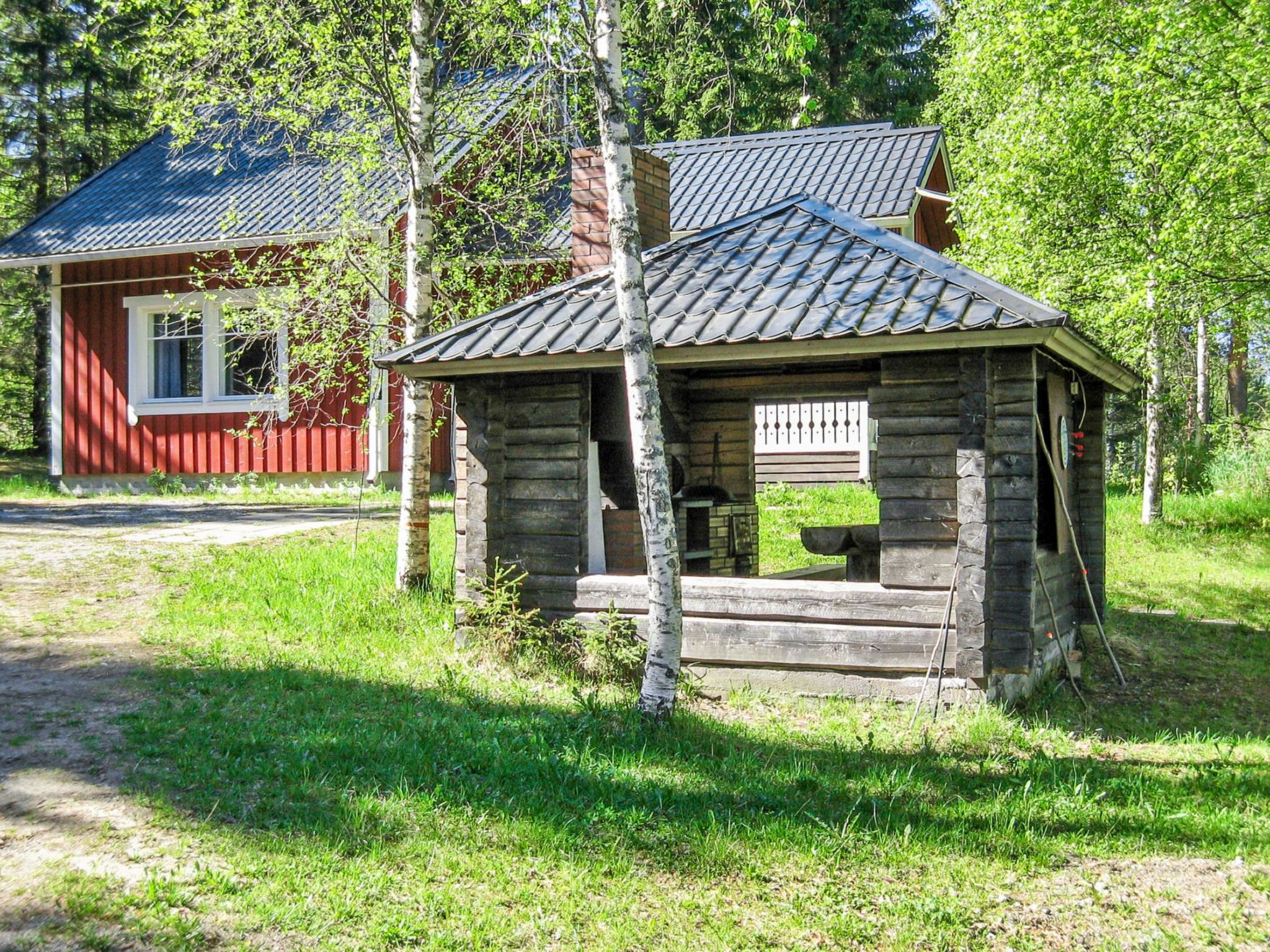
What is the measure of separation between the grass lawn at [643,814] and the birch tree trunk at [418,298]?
4.43 ft

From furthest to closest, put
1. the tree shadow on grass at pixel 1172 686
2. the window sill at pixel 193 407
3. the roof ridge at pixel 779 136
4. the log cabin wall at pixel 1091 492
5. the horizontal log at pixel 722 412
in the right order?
1. the roof ridge at pixel 779 136
2. the window sill at pixel 193 407
3. the horizontal log at pixel 722 412
4. the log cabin wall at pixel 1091 492
5. the tree shadow on grass at pixel 1172 686

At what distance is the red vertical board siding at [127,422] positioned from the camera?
59.1 feet

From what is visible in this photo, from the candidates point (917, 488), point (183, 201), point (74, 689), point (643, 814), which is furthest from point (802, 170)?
point (643, 814)

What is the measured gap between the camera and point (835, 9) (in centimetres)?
3089

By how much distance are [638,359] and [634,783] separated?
2.36 metres

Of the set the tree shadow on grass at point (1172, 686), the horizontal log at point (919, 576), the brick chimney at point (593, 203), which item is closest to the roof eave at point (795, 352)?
the horizontal log at point (919, 576)

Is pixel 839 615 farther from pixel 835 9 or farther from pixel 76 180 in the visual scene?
pixel 835 9

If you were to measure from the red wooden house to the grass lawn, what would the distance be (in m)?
9.46

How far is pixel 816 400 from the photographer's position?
1055 centimetres

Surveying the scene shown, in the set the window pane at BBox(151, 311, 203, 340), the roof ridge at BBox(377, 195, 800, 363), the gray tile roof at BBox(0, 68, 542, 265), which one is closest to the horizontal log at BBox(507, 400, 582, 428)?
the roof ridge at BBox(377, 195, 800, 363)

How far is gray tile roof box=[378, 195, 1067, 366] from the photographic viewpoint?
291 inches

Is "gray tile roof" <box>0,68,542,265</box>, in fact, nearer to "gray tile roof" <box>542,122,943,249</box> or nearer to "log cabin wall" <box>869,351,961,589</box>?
"gray tile roof" <box>542,122,943,249</box>

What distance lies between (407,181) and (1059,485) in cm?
622

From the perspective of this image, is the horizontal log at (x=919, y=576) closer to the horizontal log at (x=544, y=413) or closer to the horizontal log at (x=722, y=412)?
the horizontal log at (x=544, y=413)
